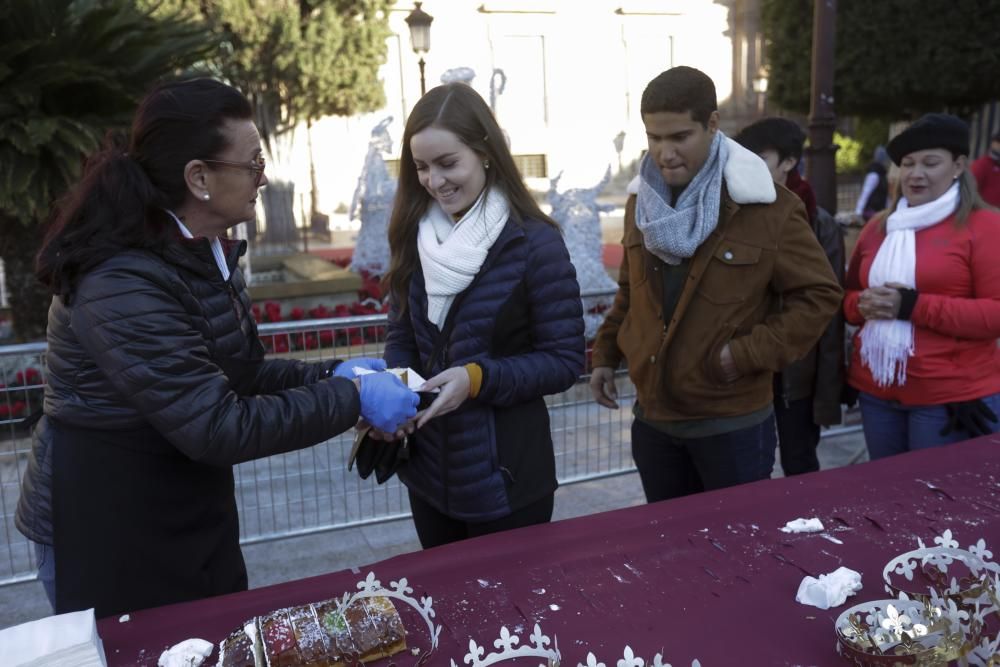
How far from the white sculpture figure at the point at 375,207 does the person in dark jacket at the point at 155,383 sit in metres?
7.51

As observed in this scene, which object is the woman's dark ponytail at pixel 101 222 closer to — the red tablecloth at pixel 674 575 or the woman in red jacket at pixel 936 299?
the red tablecloth at pixel 674 575

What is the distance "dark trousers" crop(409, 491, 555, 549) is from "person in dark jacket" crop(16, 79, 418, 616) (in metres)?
0.52

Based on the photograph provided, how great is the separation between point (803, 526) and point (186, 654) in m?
1.34

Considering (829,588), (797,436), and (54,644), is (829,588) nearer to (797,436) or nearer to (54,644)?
(54,644)

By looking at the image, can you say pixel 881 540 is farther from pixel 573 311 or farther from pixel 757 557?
pixel 573 311

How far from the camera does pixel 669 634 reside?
1.54 m

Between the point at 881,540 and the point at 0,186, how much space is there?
5.43m

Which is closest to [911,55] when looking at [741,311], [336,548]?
[336,548]

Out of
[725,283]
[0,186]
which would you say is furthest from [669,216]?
[0,186]

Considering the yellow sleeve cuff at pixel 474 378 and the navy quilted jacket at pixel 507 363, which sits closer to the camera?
the yellow sleeve cuff at pixel 474 378

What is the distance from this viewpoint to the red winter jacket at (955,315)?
2.85 meters

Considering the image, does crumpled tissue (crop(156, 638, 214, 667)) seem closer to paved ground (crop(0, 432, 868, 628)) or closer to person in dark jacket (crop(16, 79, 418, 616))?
person in dark jacket (crop(16, 79, 418, 616))

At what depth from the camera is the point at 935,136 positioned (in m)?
2.98

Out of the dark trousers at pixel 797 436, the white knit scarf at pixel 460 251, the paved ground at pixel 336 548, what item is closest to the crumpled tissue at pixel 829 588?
the white knit scarf at pixel 460 251
